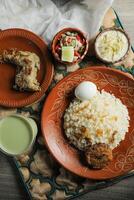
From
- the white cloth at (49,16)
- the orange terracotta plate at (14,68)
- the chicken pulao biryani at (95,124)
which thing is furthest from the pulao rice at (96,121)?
the white cloth at (49,16)

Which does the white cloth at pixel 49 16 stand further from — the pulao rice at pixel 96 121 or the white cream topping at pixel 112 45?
the pulao rice at pixel 96 121

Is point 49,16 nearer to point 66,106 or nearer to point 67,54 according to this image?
point 67,54

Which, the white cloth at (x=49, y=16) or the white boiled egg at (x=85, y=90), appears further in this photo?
the white cloth at (x=49, y=16)

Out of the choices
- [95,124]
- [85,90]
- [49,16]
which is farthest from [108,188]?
[49,16]

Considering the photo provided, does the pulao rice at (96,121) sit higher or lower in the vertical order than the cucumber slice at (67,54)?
lower

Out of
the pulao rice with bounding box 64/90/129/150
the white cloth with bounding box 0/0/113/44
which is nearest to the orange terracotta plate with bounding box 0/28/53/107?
the white cloth with bounding box 0/0/113/44

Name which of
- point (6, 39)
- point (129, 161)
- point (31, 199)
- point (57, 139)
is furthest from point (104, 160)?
point (6, 39)

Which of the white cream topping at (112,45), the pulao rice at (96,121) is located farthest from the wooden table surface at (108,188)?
the pulao rice at (96,121)
